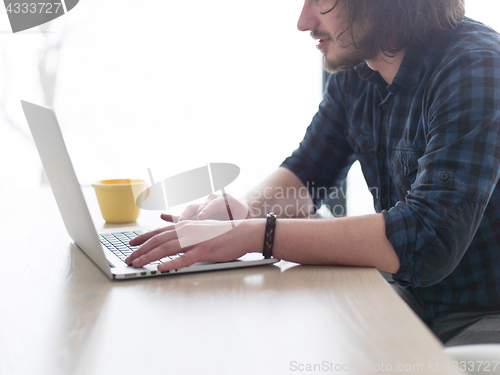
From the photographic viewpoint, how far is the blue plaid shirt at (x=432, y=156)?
70cm

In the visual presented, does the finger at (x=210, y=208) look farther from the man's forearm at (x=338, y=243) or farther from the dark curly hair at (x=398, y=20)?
the dark curly hair at (x=398, y=20)

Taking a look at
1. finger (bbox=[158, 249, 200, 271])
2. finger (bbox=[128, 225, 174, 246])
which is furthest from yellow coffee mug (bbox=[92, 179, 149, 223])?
finger (bbox=[158, 249, 200, 271])

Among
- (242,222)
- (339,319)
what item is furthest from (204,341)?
(242,222)

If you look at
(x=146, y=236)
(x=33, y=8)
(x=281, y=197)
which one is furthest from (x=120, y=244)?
(x=33, y=8)

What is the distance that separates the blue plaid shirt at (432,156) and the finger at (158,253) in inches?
13.8

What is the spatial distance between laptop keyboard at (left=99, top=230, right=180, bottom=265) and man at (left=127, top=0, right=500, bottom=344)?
1.3 inches

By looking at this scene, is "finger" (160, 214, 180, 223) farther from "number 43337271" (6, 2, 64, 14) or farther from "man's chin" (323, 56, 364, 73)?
"number 43337271" (6, 2, 64, 14)

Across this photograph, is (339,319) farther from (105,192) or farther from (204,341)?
(105,192)

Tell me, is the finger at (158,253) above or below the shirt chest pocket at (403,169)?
above

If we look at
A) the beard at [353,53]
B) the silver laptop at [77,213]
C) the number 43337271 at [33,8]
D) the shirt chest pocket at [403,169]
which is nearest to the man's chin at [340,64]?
the beard at [353,53]

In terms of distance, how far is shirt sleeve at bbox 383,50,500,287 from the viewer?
692mm

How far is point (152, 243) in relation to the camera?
0.66m

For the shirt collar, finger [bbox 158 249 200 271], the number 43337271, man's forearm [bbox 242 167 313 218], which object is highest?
the number 43337271

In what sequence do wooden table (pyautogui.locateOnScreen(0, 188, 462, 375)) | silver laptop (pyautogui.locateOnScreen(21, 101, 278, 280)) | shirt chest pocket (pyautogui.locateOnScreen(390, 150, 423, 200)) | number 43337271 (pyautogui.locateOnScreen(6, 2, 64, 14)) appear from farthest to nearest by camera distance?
1. number 43337271 (pyautogui.locateOnScreen(6, 2, 64, 14))
2. shirt chest pocket (pyautogui.locateOnScreen(390, 150, 423, 200))
3. silver laptop (pyautogui.locateOnScreen(21, 101, 278, 280))
4. wooden table (pyautogui.locateOnScreen(0, 188, 462, 375))
